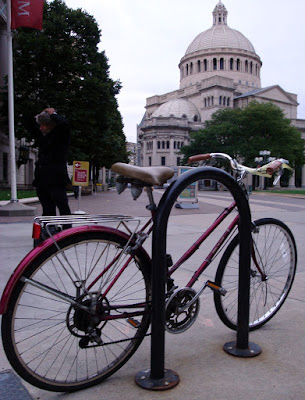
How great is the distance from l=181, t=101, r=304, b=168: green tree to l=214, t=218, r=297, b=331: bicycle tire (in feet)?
188

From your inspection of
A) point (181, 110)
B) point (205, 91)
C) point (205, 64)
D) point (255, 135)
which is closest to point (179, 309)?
point (255, 135)

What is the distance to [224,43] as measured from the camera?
118m

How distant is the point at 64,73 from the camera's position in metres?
26.8

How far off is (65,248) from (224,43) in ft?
420

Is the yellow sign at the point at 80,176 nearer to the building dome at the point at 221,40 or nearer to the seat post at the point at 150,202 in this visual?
the seat post at the point at 150,202

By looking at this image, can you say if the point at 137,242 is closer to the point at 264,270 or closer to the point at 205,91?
the point at 264,270

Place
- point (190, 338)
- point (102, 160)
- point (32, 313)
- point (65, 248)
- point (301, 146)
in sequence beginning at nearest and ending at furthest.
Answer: point (65, 248)
point (190, 338)
point (32, 313)
point (102, 160)
point (301, 146)

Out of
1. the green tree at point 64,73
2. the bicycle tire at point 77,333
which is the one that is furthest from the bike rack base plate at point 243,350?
the green tree at point 64,73

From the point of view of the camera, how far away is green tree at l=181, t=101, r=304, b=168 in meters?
60.0

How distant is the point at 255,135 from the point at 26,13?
181ft

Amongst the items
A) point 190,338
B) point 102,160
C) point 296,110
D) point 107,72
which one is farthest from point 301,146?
point 190,338

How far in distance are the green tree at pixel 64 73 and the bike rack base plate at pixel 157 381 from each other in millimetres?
23845

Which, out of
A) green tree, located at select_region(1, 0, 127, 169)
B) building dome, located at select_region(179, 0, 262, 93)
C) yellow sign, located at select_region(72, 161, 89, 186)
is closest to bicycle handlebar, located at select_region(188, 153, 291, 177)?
yellow sign, located at select_region(72, 161, 89, 186)

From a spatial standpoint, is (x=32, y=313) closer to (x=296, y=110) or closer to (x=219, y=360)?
(x=219, y=360)
